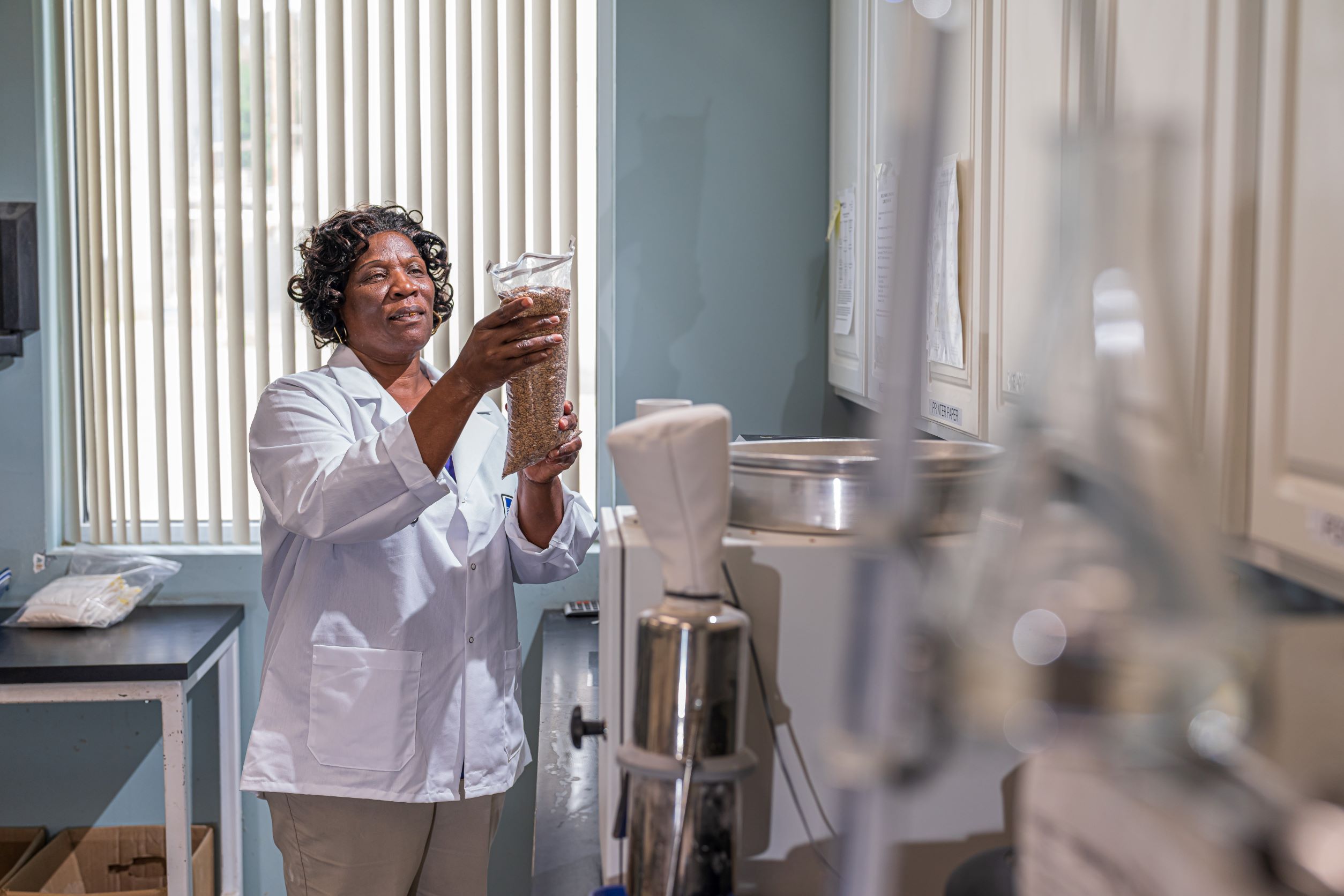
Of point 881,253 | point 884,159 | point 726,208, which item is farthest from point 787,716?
point 726,208

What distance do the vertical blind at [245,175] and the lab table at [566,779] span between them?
0.83 meters

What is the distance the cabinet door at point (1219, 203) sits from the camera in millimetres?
757

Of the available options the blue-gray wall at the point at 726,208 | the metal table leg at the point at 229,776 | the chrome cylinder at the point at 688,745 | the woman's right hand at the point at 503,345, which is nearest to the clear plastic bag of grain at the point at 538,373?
the woman's right hand at the point at 503,345

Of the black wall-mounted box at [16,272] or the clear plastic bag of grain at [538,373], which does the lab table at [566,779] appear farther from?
the black wall-mounted box at [16,272]

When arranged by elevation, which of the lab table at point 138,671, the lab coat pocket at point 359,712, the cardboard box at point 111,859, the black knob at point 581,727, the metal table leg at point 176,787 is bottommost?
the cardboard box at point 111,859

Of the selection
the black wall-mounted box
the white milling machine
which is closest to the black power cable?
the white milling machine

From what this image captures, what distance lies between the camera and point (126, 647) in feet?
6.81

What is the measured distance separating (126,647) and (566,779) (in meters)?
1.12

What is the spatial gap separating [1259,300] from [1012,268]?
1.48ft

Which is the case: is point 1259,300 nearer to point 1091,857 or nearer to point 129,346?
point 1091,857

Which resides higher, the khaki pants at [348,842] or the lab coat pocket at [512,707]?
the lab coat pocket at [512,707]

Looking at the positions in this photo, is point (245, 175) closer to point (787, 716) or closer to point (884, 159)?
point (884, 159)

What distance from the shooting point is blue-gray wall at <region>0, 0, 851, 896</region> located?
240 cm

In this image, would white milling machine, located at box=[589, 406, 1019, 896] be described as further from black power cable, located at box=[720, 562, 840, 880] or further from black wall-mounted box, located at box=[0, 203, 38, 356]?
black wall-mounted box, located at box=[0, 203, 38, 356]
